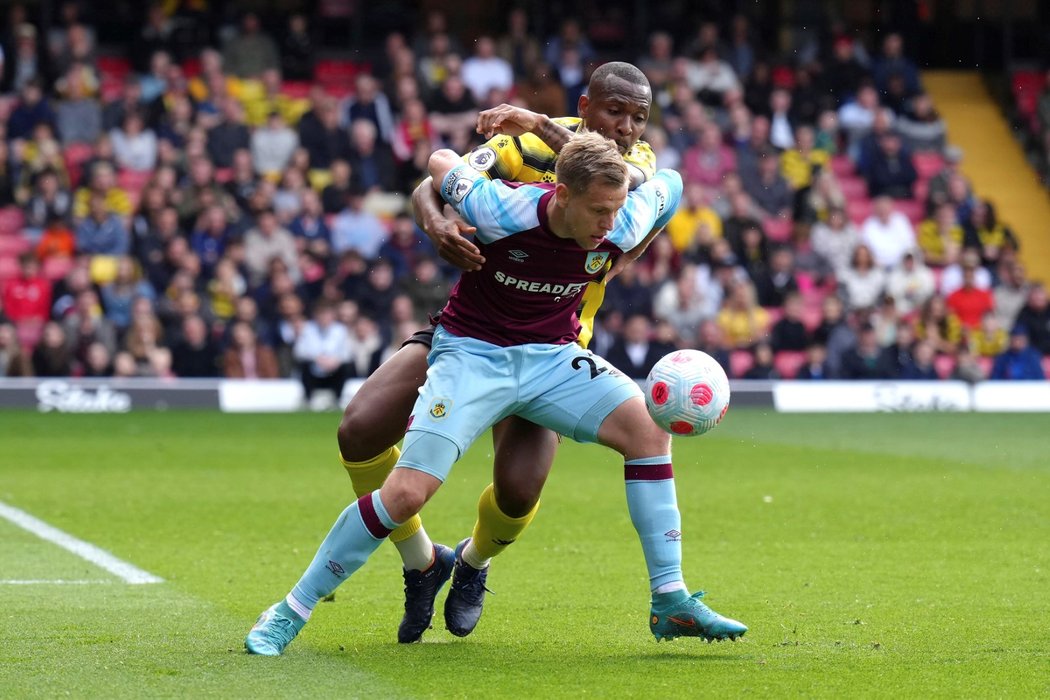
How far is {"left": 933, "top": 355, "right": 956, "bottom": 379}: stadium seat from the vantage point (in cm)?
2058

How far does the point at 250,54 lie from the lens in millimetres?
22969

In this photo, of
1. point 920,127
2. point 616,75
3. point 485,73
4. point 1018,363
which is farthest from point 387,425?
point 920,127

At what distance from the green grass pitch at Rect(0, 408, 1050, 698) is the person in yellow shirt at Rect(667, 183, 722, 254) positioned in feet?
19.3

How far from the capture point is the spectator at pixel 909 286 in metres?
21.2

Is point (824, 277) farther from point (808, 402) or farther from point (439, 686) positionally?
point (439, 686)

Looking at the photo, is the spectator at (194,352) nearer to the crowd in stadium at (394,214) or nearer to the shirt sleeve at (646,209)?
the crowd in stadium at (394,214)

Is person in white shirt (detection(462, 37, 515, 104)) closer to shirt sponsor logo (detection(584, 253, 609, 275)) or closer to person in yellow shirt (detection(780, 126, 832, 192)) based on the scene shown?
person in yellow shirt (detection(780, 126, 832, 192))

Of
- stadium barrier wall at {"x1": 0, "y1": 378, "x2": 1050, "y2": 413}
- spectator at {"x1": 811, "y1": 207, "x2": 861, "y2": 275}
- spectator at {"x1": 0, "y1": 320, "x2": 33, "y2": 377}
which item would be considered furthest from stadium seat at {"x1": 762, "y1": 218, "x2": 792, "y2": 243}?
spectator at {"x1": 0, "y1": 320, "x2": 33, "y2": 377}

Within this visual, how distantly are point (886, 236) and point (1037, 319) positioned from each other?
2.12 meters

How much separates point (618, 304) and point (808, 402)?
242 cm

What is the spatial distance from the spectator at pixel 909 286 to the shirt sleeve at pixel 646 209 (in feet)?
49.4

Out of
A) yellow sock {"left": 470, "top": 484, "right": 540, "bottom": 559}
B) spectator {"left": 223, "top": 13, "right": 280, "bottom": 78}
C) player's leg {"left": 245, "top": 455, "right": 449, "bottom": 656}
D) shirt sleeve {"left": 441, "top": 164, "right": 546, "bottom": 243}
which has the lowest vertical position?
spectator {"left": 223, "top": 13, "right": 280, "bottom": 78}

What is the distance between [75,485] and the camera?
1201 cm

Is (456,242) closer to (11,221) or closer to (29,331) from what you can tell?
(29,331)
